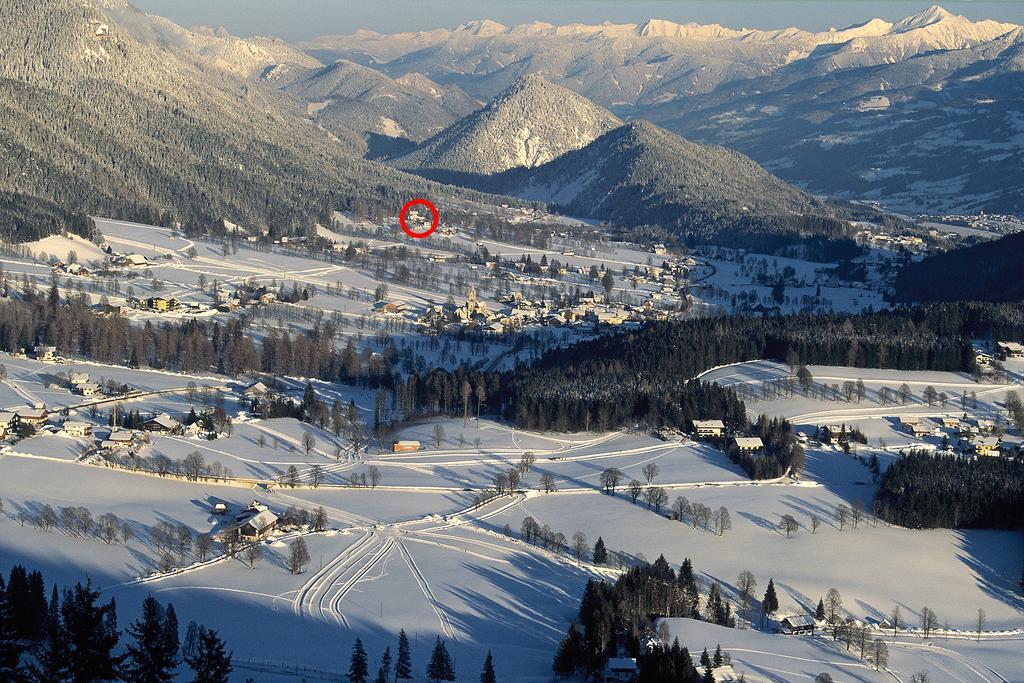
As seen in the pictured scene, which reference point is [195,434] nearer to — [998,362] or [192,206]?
[998,362]

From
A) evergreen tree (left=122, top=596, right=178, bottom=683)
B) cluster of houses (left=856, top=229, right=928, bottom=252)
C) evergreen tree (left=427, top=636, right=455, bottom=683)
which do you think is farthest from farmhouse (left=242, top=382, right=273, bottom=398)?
cluster of houses (left=856, top=229, right=928, bottom=252)

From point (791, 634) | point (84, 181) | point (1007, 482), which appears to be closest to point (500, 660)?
point (791, 634)

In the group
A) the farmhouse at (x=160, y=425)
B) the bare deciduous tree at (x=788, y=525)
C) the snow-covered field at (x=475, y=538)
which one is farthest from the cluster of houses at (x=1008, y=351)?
the farmhouse at (x=160, y=425)

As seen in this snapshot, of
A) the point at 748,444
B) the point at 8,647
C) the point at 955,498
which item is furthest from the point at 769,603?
the point at 8,647

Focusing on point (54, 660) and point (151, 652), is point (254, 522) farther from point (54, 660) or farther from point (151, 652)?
point (54, 660)

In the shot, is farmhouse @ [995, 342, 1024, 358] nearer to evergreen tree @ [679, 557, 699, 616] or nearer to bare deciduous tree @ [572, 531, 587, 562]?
bare deciduous tree @ [572, 531, 587, 562]
